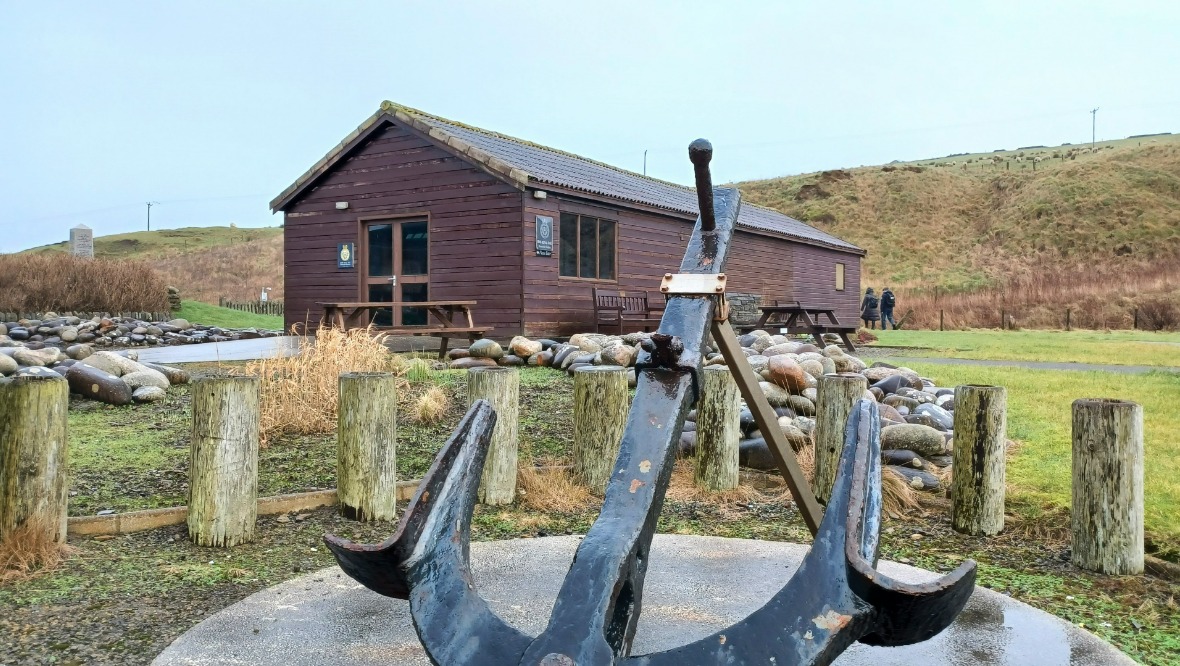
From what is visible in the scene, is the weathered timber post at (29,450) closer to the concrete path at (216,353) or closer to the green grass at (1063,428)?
the green grass at (1063,428)

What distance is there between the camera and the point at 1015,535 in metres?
4.02

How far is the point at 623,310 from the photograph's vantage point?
590 inches

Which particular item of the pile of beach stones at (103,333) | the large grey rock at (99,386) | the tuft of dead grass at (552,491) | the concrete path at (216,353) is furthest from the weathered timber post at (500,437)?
the pile of beach stones at (103,333)

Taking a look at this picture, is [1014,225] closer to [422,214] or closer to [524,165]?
[524,165]

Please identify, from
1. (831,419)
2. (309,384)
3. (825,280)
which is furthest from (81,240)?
(831,419)

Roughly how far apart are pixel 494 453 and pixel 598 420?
2.01ft

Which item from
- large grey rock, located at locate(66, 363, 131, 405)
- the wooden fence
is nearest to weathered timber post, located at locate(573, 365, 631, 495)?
large grey rock, located at locate(66, 363, 131, 405)

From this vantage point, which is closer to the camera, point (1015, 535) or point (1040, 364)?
point (1015, 535)

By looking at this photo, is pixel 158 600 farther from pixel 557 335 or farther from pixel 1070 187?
pixel 1070 187

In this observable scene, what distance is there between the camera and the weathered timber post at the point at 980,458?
391 centimetres

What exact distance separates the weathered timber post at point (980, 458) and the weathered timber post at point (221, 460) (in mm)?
3300

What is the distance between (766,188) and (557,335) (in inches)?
1937

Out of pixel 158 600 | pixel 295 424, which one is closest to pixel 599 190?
pixel 295 424

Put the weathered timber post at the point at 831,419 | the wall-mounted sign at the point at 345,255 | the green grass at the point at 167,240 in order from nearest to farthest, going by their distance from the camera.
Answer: the weathered timber post at the point at 831,419, the wall-mounted sign at the point at 345,255, the green grass at the point at 167,240
